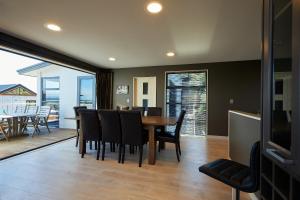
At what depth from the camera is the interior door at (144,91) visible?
20.2 ft

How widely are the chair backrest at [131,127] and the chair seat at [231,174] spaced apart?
5.05ft

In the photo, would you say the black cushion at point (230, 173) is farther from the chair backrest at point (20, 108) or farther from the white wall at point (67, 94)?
the chair backrest at point (20, 108)

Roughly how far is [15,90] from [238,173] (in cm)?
814

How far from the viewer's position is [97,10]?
7.67 feet

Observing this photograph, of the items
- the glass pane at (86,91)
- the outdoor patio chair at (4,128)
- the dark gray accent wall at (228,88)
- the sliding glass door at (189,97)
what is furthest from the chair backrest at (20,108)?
the dark gray accent wall at (228,88)

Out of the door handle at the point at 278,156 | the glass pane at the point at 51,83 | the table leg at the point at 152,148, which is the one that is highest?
the glass pane at the point at 51,83

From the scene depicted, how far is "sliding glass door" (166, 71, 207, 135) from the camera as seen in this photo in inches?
223

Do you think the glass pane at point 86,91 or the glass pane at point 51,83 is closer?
the glass pane at point 86,91

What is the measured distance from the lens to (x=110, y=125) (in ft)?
10.7

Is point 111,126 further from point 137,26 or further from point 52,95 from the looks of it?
point 52,95

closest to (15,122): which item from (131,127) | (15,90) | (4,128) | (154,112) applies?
(4,128)

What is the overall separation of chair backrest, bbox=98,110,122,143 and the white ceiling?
4.60ft

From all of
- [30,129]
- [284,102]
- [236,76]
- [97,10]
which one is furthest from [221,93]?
[30,129]

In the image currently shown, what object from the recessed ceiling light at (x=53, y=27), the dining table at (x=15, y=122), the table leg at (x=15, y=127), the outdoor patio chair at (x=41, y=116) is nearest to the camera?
the recessed ceiling light at (x=53, y=27)
